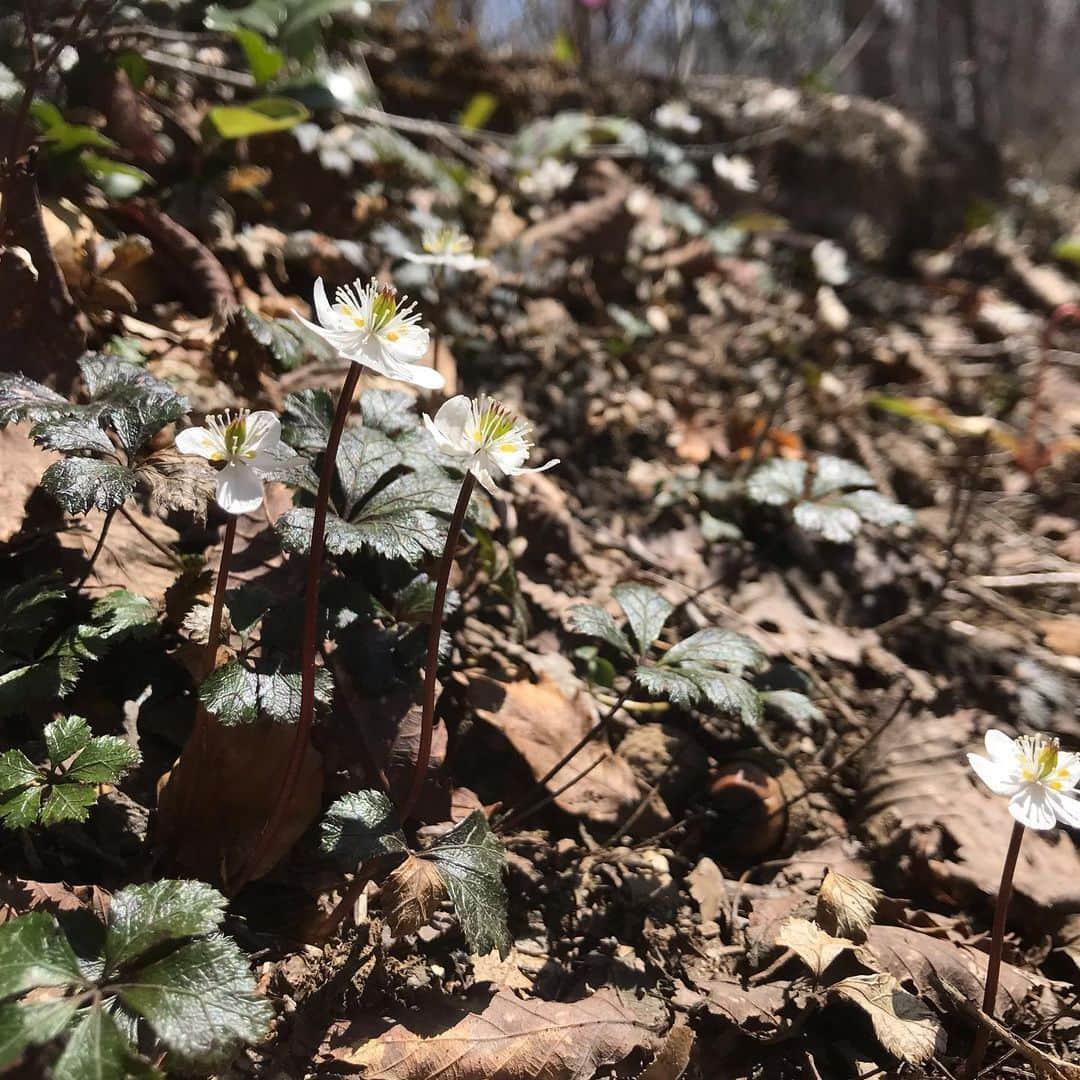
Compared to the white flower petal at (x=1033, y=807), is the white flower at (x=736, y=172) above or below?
above

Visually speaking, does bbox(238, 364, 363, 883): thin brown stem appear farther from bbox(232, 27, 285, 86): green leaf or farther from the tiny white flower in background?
the tiny white flower in background

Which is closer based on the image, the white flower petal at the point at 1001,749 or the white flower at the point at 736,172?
the white flower petal at the point at 1001,749

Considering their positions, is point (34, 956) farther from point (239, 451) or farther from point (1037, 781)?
point (1037, 781)

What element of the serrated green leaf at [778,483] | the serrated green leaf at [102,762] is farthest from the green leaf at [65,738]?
the serrated green leaf at [778,483]

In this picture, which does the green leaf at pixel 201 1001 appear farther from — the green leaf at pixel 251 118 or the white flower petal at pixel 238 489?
the green leaf at pixel 251 118

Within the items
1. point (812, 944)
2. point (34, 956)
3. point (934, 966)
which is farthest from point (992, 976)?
point (34, 956)

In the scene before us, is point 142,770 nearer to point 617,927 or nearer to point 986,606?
point 617,927
